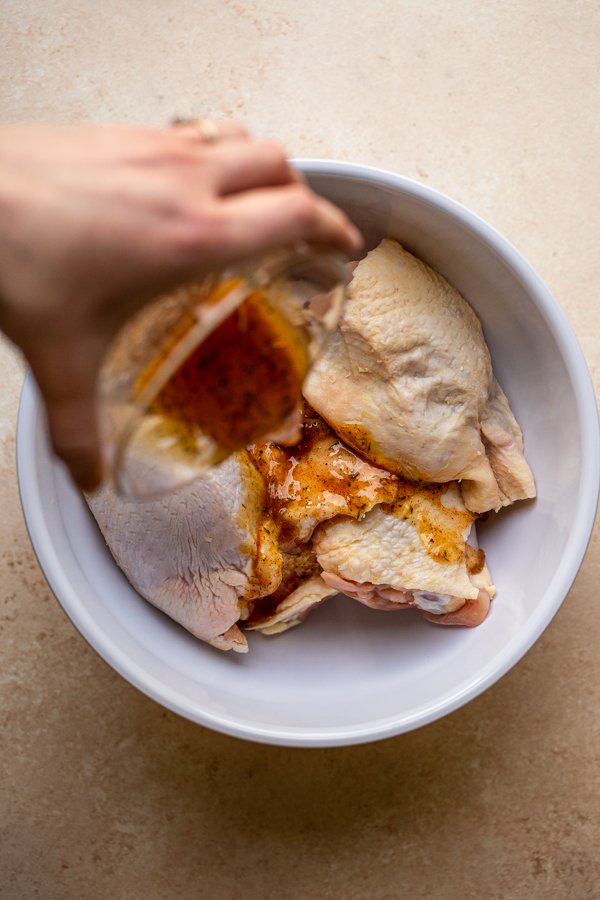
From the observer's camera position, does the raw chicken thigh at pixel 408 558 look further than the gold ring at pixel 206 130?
Yes

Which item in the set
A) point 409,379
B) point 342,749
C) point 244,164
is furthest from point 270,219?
point 342,749

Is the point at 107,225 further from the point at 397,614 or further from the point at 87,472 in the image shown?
the point at 397,614

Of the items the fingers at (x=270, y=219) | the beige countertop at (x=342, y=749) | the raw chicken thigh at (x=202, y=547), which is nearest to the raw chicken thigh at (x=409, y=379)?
the raw chicken thigh at (x=202, y=547)

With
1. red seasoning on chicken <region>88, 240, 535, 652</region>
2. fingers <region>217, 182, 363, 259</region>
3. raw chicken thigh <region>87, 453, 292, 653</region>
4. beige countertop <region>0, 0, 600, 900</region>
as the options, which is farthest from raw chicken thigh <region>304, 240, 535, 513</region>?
fingers <region>217, 182, 363, 259</region>

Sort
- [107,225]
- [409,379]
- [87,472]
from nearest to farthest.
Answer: [107,225] < [87,472] < [409,379]

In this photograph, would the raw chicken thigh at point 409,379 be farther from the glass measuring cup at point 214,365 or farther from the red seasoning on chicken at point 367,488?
the glass measuring cup at point 214,365

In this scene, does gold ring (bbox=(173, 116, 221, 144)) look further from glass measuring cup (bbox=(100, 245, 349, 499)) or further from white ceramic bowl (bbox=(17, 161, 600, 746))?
white ceramic bowl (bbox=(17, 161, 600, 746))

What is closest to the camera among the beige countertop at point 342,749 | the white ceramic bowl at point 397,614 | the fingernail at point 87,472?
the fingernail at point 87,472
